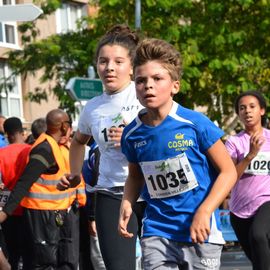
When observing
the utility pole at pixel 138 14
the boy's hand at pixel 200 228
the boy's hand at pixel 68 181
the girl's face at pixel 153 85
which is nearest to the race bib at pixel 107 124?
the boy's hand at pixel 68 181

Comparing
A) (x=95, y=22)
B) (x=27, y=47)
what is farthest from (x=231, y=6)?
(x=27, y=47)

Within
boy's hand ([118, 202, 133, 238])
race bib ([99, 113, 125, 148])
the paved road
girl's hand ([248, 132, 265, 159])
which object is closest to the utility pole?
the paved road

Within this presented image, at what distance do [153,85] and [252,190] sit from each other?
13.0ft

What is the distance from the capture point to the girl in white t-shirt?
6906mm

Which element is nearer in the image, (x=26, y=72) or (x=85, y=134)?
(x=85, y=134)

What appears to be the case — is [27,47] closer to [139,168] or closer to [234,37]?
[234,37]

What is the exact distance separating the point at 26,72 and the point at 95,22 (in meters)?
2.76

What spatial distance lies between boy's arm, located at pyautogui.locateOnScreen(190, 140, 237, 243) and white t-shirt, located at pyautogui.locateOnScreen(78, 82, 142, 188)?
1.34 m

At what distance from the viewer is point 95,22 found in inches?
1164

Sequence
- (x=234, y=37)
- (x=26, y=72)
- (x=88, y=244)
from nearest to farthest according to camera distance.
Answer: (x=88, y=244) → (x=234, y=37) → (x=26, y=72)

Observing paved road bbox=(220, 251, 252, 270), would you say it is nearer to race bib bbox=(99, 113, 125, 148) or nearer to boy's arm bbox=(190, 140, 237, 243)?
race bib bbox=(99, 113, 125, 148)

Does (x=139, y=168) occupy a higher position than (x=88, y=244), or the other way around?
(x=139, y=168)

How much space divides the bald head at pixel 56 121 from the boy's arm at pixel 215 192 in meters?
4.46

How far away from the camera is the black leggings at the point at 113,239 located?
688 centimetres
